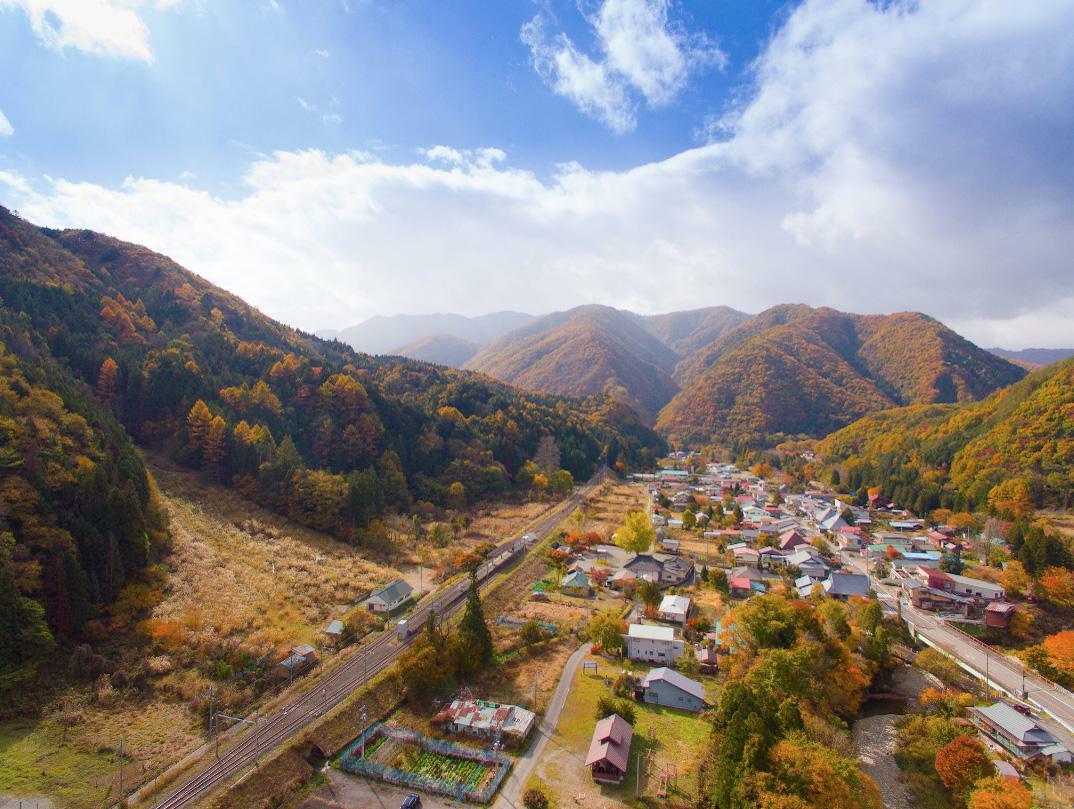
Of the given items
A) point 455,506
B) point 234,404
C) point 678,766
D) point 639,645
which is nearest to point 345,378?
point 234,404

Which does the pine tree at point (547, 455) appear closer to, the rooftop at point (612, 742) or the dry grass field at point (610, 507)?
the dry grass field at point (610, 507)

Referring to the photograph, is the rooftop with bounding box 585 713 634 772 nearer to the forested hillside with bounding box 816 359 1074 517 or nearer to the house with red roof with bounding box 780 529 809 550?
the house with red roof with bounding box 780 529 809 550

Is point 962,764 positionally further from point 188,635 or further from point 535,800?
point 188,635

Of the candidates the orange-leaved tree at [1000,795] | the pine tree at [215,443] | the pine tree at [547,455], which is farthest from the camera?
the pine tree at [547,455]

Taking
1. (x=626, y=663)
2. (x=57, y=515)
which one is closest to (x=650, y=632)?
(x=626, y=663)

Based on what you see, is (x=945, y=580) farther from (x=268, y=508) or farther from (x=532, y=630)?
(x=268, y=508)

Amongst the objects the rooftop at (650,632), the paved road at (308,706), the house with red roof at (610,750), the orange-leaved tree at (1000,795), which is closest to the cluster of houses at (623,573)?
the rooftop at (650,632)

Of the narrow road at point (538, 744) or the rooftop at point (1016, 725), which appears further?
the rooftop at point (1016, 725)
